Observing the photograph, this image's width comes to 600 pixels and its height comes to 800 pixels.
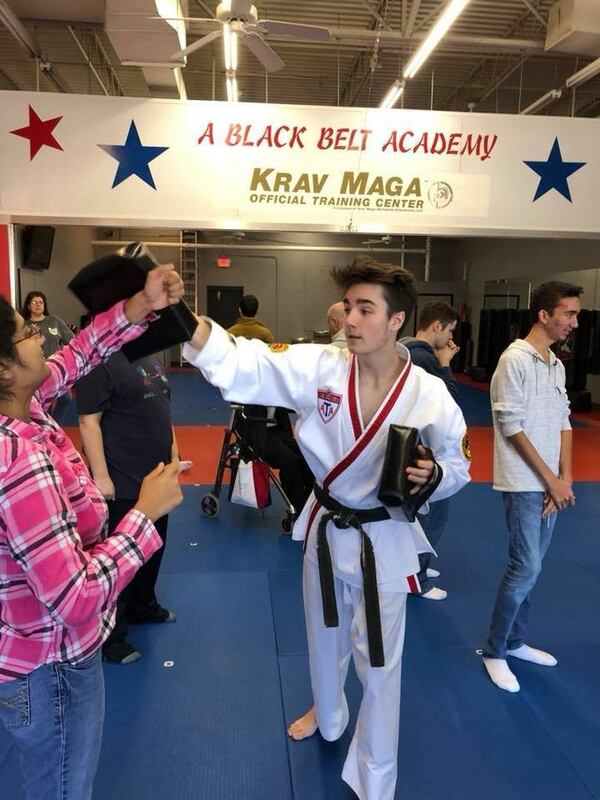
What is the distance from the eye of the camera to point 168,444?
Answer: 281 centimetres

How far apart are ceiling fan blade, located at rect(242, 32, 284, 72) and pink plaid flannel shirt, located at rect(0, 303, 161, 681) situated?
14.7ft

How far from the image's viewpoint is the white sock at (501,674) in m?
2.54

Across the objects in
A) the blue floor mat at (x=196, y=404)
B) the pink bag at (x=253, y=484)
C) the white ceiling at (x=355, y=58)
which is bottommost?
the blue floor mat at (x=196, y=404)

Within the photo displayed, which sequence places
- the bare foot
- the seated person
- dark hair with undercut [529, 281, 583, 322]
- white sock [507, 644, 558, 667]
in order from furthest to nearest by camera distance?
the seated person, white sock [507, 644, 558, 667], dark hair with undercut [529, 281, 583, 322], the bare foot

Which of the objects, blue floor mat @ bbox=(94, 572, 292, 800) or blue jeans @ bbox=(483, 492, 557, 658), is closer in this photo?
blue floor mat @ bbox=(94, 572, 292, 800)

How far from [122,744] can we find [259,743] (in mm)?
505

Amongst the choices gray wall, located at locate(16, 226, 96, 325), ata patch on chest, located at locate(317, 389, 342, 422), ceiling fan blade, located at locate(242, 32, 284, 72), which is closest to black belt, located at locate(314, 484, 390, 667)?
ata patch on chest, located at locate(317, 389, 342, 422)

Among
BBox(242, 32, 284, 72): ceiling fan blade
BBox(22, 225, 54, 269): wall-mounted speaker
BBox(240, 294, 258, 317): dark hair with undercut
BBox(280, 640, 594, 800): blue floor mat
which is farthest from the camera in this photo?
BBox(22, 225, 54, 269): wall-mounted speaker

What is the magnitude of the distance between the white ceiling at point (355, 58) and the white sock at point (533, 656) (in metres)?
6.41

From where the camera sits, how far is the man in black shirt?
101 inches

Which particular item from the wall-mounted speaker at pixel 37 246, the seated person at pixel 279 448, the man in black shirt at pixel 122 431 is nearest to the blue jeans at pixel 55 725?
the man in black shirt at pixel 122 431

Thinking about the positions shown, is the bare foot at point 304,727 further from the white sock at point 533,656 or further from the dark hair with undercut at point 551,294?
the dark hair with undercut at point 551,294

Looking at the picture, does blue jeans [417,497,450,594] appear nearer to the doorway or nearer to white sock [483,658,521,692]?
white sock [483,658,521,692]

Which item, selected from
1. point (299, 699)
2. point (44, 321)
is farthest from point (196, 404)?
point (299, 699)
